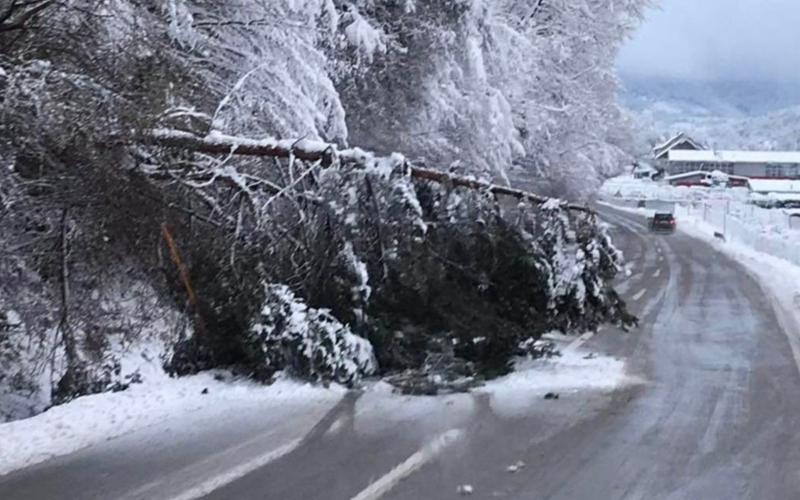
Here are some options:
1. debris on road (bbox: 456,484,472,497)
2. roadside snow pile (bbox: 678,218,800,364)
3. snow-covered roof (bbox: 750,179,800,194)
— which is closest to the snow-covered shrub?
debris on road (bbox: 456,484,472,497)

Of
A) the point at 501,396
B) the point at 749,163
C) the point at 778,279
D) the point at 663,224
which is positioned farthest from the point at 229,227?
the point at 749,163

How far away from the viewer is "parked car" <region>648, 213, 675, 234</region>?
5603 cm

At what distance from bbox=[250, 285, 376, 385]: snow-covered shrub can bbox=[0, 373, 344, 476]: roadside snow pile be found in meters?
0.18

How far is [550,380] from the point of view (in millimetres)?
10422

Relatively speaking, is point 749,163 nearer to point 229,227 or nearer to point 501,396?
point 501,396

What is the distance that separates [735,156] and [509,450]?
132m

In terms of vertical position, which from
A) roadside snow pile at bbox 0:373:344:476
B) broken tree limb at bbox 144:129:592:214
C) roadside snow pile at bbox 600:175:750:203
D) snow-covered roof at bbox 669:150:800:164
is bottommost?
roadside snow pile at bbox 0:373:344:476

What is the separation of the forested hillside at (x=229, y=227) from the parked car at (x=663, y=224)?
42213mm

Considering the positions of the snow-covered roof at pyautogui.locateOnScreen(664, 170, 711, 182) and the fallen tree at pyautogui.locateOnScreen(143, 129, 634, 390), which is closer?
the fallen tree at pyautogui.locateOnScreen(143, 129, 634, 390)

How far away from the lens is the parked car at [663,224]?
5603 cm

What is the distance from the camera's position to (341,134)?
1459 centimetres

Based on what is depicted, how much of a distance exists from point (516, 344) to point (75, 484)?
5.75m

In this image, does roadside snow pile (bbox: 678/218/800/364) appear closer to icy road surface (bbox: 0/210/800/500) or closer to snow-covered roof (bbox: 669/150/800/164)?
icy road surface (bbox: 0/210/800/500)

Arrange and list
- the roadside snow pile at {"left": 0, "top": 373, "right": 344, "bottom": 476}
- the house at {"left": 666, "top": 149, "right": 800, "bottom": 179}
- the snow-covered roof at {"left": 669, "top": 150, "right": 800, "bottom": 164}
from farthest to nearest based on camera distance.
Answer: the snow-covered roof at {"left": 669, "top": 150, "right": 800, "bottom": 164}
the house at {"left": 666, "top": 149, "right": 800, "bottom": 179}
the roadside snow pile at {"left": 0, "top": 373, "right": 344, "bottom": 476}
